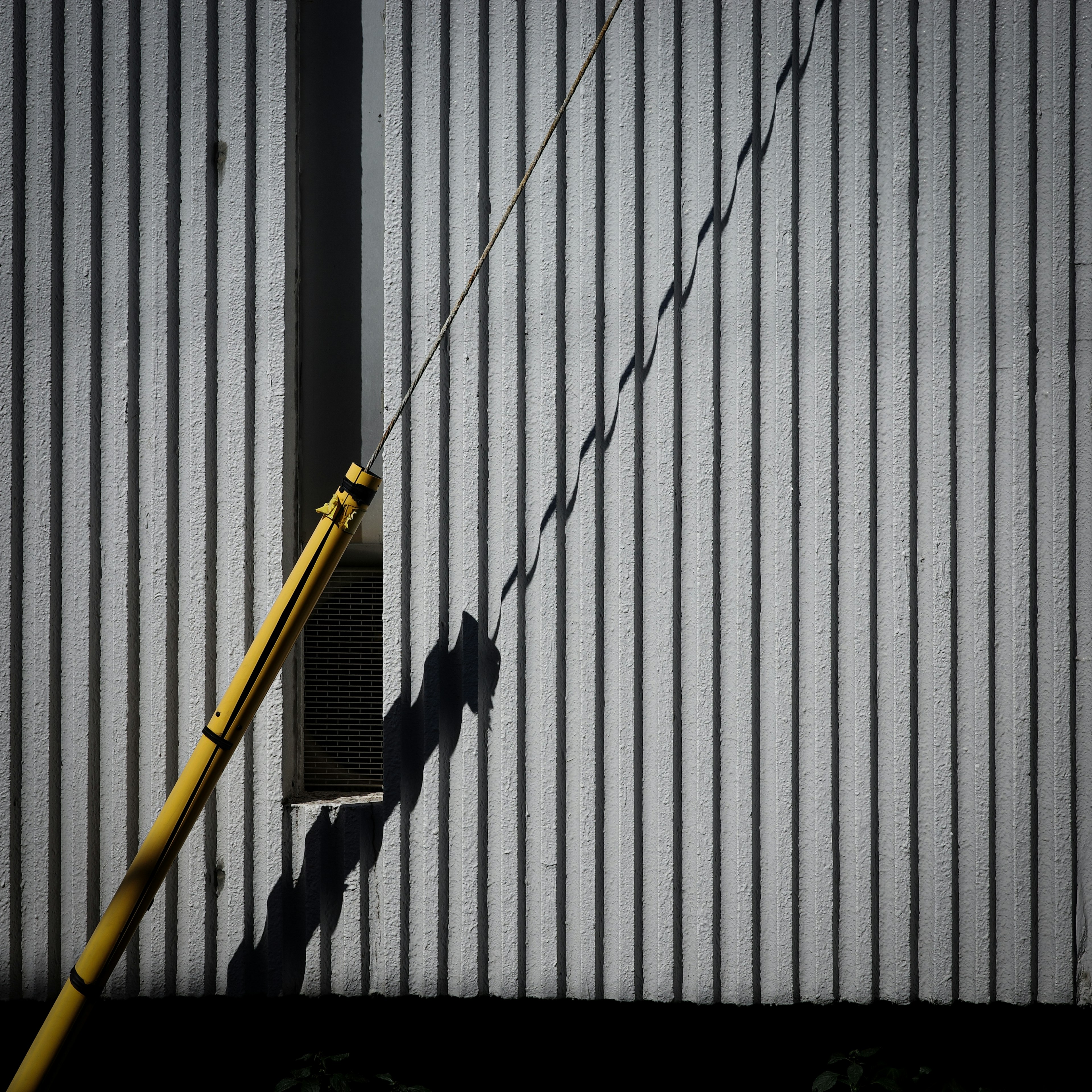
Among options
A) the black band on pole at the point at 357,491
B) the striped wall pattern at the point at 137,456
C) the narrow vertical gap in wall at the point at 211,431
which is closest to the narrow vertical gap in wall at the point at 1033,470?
Result: the black band on pole at the point at 357,491

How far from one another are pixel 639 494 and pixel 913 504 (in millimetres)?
1283

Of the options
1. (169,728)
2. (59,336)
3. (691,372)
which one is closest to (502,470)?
(691,372)

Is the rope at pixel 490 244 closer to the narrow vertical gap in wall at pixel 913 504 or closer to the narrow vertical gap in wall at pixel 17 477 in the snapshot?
the narrow vertical gap in wall at pixel 913 504

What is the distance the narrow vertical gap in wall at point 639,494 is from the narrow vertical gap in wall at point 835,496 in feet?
2.84

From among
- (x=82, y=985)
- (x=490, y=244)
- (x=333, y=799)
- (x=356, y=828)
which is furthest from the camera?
(x=333, y=799)

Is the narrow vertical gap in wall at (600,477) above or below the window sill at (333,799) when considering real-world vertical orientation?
above

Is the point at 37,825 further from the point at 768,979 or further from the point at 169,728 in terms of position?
the point at 768,979

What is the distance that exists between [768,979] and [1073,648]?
2096 millimetres

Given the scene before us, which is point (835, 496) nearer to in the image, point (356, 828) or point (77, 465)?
point (356, 828)

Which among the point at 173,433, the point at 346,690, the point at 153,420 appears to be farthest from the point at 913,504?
the point at 153,420

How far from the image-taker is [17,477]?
11.1 ft

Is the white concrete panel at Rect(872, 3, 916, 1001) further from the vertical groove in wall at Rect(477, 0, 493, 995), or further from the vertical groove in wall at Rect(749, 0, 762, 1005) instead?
the vertical groove in wall at Rect(477, 0, 493, 995)

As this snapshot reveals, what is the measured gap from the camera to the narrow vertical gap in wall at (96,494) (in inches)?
132

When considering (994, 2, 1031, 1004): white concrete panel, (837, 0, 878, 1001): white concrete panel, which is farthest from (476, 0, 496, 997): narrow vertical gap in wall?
(994, 2, 1031, 1004): white concrete panel
